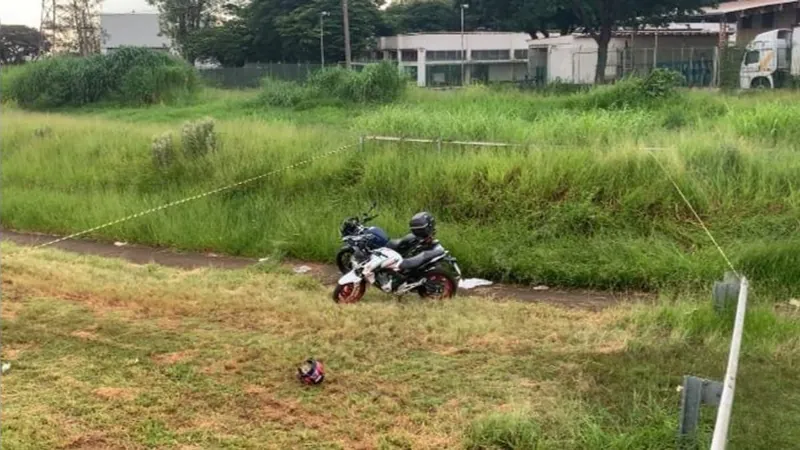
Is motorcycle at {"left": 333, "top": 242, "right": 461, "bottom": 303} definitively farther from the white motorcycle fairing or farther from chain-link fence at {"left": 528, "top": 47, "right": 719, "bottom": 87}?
chain-link fence at {"left": 528, "top": 47, "right": 719, "bottom": 87}

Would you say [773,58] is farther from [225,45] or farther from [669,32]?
[225,45]

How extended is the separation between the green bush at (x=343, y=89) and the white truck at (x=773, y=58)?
1347cm

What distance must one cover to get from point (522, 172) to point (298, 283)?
2.94m

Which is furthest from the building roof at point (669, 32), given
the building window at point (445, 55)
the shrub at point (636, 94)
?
the shrub at point (636, 94)

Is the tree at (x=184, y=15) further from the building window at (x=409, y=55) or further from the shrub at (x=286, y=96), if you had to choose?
the shrub at (x=286, y=96)

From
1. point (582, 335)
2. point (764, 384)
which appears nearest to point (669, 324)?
point (582, 335)

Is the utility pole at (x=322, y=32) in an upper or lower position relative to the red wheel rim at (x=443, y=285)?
upper

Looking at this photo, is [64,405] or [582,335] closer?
[64,405]

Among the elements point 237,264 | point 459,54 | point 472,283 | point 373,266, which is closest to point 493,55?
point 459,54

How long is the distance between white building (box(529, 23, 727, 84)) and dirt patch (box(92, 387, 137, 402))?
3036 centimetres

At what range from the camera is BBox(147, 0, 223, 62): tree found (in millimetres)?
54547

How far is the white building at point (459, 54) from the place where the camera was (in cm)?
4591

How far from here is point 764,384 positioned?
4582 mm

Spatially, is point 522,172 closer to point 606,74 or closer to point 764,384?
point 764,384
